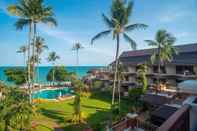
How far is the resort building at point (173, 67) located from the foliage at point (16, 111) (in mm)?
27303

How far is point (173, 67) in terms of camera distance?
130 ft

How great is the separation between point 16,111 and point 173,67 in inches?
1281

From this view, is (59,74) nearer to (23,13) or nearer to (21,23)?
(21,23)

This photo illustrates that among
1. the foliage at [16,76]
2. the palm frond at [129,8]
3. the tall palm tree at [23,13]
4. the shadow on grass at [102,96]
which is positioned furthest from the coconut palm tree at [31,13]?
the foliage at [16,76]

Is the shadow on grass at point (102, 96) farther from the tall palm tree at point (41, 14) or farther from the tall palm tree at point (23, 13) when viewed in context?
the tall palm tree at point (41, 14)

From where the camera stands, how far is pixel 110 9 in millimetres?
24766

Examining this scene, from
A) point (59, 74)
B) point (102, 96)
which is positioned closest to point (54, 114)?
point (102, 96)

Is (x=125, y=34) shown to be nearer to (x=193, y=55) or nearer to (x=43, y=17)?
(x=43, y=17)

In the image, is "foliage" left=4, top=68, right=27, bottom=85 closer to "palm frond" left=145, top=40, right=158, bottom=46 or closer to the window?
"palm frond" left=145, top=40, right=158, bottom=46

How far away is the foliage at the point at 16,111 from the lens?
16.5 m

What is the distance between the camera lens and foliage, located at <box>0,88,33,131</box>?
1650 cm

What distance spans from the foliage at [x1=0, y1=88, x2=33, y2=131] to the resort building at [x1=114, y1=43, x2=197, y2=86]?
89.6 feet

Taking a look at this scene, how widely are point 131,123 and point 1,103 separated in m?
12.0

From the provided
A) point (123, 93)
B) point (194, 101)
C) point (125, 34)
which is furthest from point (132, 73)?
point (194, 101)
